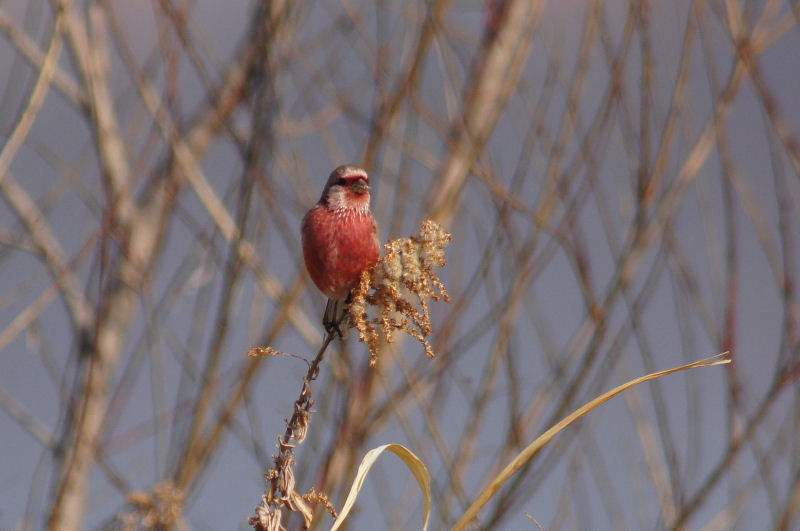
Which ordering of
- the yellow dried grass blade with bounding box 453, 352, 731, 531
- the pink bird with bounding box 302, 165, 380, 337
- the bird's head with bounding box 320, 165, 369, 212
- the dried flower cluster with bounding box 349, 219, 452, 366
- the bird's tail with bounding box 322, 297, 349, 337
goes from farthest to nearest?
1. the bird's tail with bounding box 322, 297, 349, 337
2. the bird's head with bounding box 320, 165, 369, 212
3. the pink bird with bounding box 302, 165, 380, 337
4. the dried flower cluster with bounding box 349, 219, 452, 366
5. the yellow dried grass blade with bounding box 453, 352, 731, 531

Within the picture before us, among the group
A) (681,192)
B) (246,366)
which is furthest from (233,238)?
(681,192)

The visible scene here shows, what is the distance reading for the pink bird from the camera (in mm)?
1970

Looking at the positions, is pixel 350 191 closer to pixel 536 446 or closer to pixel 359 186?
pixel 359 186

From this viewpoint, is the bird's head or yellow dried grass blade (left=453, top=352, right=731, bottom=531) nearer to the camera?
yellow dried grass blade (left=453, top=352, right=731, bottom=531)

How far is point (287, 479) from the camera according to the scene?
137cm

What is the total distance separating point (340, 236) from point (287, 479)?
2.52 feet

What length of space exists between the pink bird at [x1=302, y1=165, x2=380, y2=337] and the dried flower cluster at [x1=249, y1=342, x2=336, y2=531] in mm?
503

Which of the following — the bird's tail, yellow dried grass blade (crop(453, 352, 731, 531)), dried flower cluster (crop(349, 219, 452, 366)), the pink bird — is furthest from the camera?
the bird's tail

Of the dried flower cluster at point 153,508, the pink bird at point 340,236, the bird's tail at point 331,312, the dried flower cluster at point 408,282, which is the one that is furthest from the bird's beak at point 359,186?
the dried flower cluster at point 153,508

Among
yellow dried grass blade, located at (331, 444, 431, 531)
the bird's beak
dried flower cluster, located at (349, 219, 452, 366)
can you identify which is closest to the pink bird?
the bird's beak

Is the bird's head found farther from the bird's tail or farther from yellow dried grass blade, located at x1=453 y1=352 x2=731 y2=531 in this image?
yellow dried grass blade, located at x1=453 y1=352 x2=731 y2=531

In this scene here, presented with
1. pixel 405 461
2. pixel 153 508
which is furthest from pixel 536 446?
pixel 153 508

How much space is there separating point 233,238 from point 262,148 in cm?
24

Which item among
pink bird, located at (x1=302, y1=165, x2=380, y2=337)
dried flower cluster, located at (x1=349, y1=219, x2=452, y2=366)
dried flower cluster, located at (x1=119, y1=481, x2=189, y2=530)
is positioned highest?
pink bird, located at (x1=302, y1=165, x2=380, y2=337)
